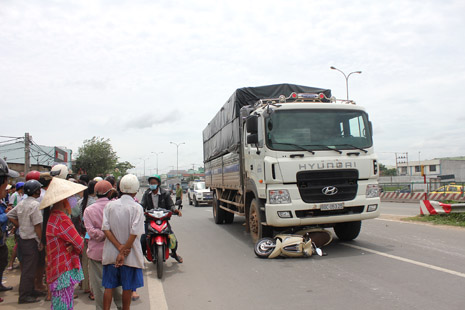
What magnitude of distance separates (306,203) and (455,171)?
240ft

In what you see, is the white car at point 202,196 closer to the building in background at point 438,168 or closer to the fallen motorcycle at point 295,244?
the fallen motorcycle at point 295,244

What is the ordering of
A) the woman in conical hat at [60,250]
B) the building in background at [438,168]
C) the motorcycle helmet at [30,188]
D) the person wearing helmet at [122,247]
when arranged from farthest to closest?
the building in background at [438,168], the motorcycle helmet at [30,188], the person wearing helmet at [122,247], the woman in conical hat at [60,250]

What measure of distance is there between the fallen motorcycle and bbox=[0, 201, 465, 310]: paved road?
0.55 ft

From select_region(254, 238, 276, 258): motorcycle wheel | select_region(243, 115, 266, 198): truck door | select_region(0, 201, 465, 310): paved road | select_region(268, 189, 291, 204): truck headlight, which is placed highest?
select_region(243, 115, 266, 198): truck door

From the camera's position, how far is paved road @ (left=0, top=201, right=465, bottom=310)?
468 centimetres

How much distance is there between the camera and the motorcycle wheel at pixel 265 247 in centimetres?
740

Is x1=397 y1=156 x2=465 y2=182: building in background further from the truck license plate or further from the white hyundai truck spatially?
the truck license plate

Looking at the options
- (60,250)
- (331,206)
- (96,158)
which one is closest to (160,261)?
(60,250)

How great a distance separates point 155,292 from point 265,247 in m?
2.63

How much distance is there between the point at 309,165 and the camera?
7.38 meters

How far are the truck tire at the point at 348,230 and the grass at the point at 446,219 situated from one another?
4.04m

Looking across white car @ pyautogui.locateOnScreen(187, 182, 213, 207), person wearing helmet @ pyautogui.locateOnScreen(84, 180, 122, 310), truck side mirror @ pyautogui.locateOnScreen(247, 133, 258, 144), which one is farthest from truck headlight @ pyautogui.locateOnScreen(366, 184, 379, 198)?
white car @ pyautogui.locateOnScreen(187, 182, 213, 207)

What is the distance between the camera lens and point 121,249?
4.02 m

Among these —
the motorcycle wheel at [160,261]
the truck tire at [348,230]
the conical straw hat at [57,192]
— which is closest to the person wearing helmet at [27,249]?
the conical straw hat at [57,192]
